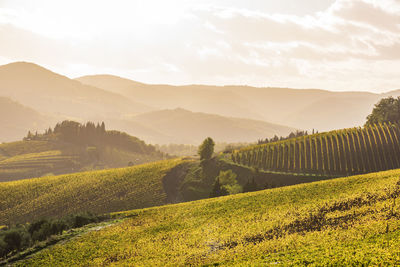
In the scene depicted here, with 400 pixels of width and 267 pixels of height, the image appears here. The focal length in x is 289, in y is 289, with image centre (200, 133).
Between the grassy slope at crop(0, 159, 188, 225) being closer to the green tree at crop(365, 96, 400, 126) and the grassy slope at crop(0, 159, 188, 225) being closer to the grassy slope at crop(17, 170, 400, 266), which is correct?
the grassy slope at crop(17, 170, 400, 266)

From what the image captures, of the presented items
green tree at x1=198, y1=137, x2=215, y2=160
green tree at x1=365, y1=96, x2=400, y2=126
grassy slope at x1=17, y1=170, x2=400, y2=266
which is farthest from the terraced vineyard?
grassy slope at x1=17, y1=170, x2=400, y2=266

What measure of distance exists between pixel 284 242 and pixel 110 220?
51.0 m

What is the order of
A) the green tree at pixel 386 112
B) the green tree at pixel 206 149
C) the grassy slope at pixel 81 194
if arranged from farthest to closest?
the green tree at pixel 386 112 → the green tree at pixel 206 149 → the grassy slope at pixel 81 194

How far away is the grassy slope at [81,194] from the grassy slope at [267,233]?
1655 inches

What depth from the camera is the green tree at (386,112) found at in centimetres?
Answer: 14035

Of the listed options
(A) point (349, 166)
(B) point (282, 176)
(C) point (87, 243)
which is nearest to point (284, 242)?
(C) point (87, 243)

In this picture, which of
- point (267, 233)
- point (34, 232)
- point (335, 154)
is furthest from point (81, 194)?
point (335, 154)

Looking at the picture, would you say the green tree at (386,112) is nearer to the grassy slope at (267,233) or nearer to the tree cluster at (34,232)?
the grassy slope at (267,233)

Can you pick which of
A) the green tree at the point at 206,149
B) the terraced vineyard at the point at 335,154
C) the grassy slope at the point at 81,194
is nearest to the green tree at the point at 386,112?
the terraced vineyard at the point at 335,154

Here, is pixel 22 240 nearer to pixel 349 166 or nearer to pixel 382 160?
pixel 349 166

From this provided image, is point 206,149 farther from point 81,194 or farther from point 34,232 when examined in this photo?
point 34,232

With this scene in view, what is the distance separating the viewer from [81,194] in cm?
11312

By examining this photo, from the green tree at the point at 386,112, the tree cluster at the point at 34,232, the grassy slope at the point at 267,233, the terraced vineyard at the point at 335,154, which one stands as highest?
the green tree at the point at 386,112

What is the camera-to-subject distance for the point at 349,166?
102 metres
